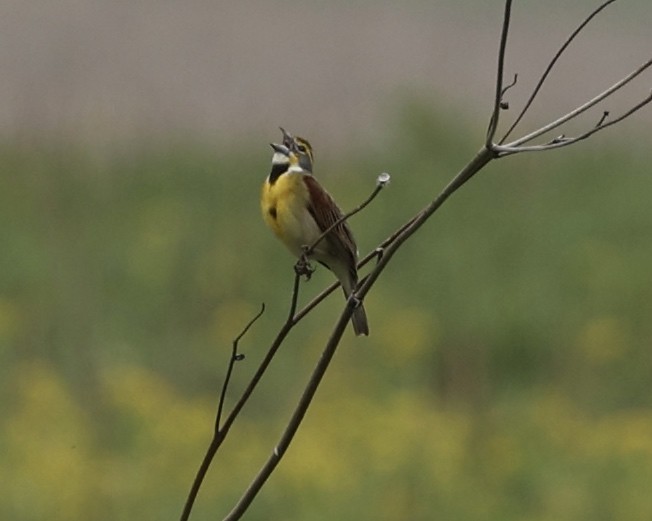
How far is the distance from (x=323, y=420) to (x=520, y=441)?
2.60 feet

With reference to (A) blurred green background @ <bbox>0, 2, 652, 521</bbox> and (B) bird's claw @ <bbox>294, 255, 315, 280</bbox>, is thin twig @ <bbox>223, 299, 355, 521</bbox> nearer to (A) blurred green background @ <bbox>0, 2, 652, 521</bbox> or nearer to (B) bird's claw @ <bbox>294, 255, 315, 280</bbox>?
(B) bird's claw @ <bbox>294, 255, 315, 280</bbox>

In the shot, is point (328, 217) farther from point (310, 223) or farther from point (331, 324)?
point (331, 324)

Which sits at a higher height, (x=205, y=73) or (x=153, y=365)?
(x=205, y=73)

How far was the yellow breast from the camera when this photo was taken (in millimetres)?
2924

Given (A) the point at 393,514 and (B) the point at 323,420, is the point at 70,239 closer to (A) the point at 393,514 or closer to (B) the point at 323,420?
(B) the point at 323,420

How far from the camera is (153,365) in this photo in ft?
23.5

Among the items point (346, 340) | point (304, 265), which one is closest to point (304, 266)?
point (304, 265)

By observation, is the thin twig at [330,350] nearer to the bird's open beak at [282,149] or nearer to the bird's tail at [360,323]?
the bird's open beak at [282,149]

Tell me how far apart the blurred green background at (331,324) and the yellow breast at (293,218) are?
2.30 meters

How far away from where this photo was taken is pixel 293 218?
9.61 feet

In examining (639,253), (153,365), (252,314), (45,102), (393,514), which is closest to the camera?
(393,514)

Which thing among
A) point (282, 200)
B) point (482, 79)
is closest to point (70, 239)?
point (282, 200)

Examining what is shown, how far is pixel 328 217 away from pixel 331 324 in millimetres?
4326

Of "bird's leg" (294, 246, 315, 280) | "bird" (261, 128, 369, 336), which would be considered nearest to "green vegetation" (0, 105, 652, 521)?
"bird" (261, 128, 369, 336)
